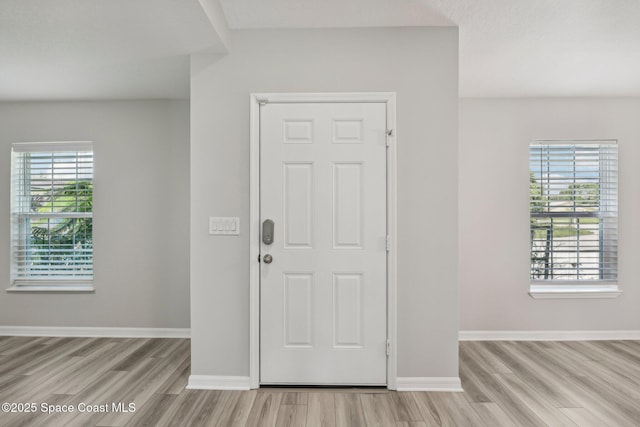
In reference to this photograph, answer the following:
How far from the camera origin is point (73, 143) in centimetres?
381

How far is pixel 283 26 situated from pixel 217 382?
2.54 m

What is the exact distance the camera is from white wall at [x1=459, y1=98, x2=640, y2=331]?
3.72 metres

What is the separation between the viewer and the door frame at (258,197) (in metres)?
2.56

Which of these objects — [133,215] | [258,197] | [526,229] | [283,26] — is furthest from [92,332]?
[526,229]

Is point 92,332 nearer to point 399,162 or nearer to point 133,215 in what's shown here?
point 133,215

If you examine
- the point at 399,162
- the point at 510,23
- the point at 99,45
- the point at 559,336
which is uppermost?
the point at 510,23

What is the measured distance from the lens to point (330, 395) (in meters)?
2.48

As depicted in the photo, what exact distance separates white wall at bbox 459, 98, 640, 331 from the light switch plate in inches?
91.1

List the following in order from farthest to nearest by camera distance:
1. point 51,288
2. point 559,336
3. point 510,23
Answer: point 51,288 < point 559,336 < point 510,23

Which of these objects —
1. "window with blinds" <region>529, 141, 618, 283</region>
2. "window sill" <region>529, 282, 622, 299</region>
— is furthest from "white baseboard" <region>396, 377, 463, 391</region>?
"window with blinds" <region>529, 141, 618, 283</region>

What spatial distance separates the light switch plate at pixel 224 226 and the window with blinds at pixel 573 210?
116 inches

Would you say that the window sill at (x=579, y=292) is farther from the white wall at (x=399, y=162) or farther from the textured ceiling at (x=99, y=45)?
the textured ceiling at (x=99, y=45)

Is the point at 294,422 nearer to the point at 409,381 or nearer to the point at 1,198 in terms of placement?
the point at 409,381

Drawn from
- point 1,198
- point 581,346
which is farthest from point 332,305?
point 1,198
